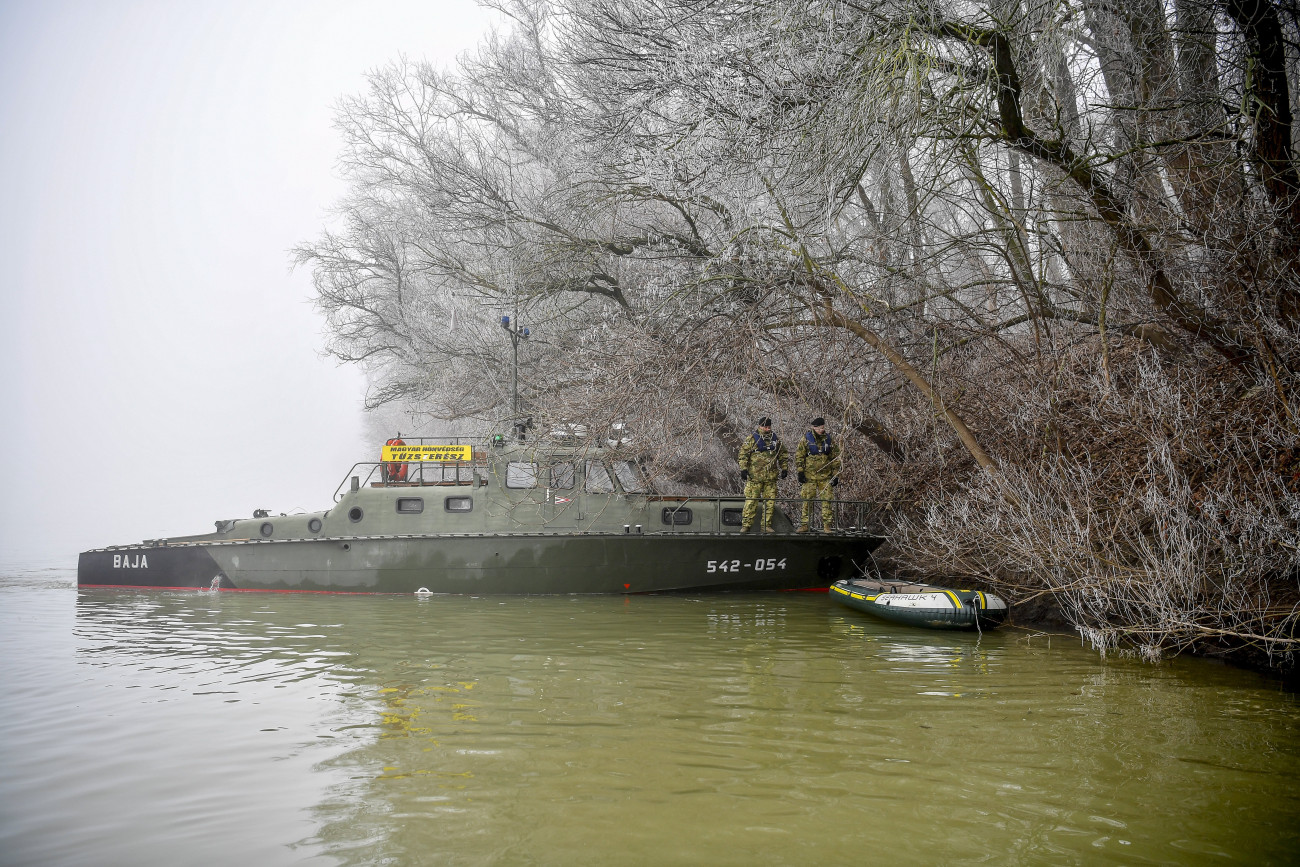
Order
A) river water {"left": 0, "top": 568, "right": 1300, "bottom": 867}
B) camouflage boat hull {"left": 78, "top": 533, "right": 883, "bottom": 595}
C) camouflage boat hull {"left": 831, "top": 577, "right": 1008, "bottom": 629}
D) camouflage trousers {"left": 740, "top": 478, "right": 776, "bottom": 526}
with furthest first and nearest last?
camouflage trousers {"left": 740, "top": 478, "right": 776, "bottom": 526} → camouflage boat hull {"left": 78, "top": 533, "right": 883, "bottom": 595} → camouflage boat hull {"left": 831, "top": 577, "right": 1008, "bottom": 629} → river water {"left": 0, "top": 568, "right": 1300, "bottom": 867}


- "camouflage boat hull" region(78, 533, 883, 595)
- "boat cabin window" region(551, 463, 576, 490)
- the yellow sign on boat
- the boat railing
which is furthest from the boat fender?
the boat railing

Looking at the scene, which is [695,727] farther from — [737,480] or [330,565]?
[737,480]

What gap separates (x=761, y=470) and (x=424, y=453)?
4.81 meters

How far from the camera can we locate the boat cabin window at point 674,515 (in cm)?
1238

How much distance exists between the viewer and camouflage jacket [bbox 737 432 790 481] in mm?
12094

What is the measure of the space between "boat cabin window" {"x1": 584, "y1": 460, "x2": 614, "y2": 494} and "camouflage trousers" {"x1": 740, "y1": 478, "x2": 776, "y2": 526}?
6.31 feet

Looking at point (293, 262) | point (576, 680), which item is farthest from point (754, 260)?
point (293, 262)

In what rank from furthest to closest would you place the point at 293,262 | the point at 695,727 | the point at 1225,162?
1. the point at 293,262
2. the point at 1225,162
3. the point at 695,727

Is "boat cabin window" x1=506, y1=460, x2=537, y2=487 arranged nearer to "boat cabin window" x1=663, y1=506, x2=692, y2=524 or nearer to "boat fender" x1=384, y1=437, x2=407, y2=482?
"boat fender" x1=384, y1=437, x2=407, y2=482

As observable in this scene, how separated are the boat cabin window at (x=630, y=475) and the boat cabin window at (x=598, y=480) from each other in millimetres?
174

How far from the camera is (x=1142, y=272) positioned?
27.7 ft

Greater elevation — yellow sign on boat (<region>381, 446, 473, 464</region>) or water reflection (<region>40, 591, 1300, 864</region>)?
yellow sign on boat (<region>381, 446, 473, 464</region>)

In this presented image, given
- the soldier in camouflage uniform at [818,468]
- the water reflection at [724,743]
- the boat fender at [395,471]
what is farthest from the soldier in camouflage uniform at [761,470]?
the boat fender at [395,471]

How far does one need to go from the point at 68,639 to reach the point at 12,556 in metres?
13.7
